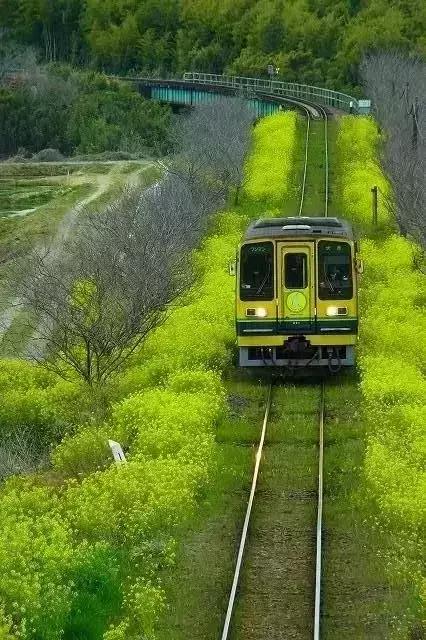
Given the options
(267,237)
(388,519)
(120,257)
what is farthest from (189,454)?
(120,257)

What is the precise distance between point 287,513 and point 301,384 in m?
7.35

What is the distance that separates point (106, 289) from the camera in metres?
25.9

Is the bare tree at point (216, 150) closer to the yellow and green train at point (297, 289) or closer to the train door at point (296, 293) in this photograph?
the yellow and green train at point (297, 289)

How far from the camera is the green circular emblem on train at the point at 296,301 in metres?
22.7

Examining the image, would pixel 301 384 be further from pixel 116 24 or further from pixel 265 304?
pixel 116 24

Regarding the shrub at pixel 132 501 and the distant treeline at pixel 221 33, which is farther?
the distant treeline at pixel 221 33

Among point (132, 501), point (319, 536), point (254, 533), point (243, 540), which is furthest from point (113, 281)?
point (319, 536)

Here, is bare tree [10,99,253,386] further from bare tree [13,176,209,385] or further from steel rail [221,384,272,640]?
steel rail [221,384,272,640]

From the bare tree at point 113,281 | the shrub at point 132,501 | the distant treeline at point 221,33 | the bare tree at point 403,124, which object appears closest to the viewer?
the shrub at point 132,501

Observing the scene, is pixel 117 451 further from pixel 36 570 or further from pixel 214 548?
pixel 36 570

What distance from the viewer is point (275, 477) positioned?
17906mm

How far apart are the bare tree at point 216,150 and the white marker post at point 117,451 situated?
84.6 feet

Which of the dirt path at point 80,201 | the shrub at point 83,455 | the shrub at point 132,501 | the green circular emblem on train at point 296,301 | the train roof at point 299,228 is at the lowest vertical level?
the dirt path at point 80,201

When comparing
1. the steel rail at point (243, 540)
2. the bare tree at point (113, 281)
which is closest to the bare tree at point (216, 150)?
the bare tree at point (113, 281)
